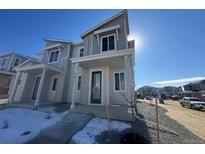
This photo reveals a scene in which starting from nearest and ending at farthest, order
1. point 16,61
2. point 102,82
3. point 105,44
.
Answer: point 102,82, point 105,44, point 16,61

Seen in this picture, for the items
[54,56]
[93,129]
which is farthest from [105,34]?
[93,129]

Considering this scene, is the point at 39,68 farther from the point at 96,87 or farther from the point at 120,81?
the point at 120,81

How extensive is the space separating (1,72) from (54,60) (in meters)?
9.30

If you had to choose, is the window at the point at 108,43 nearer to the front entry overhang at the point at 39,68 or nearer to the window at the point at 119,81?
the window at the point at 119,81

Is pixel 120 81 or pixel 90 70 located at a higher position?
pixel 90 70

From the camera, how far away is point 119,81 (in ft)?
28.6

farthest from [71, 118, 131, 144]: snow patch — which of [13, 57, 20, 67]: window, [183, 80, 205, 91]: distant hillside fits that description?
[183, 80, 205, 91]: distant hillside

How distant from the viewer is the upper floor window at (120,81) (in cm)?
854

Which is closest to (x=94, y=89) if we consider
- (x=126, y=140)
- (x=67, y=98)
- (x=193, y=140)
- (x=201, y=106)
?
(x=67, y=98)

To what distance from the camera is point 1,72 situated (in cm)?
1474

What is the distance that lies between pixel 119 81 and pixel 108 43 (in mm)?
3478

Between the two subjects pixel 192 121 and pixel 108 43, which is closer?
pixel 192 121

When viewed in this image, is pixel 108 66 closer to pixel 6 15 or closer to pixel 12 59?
pixel 6 15
